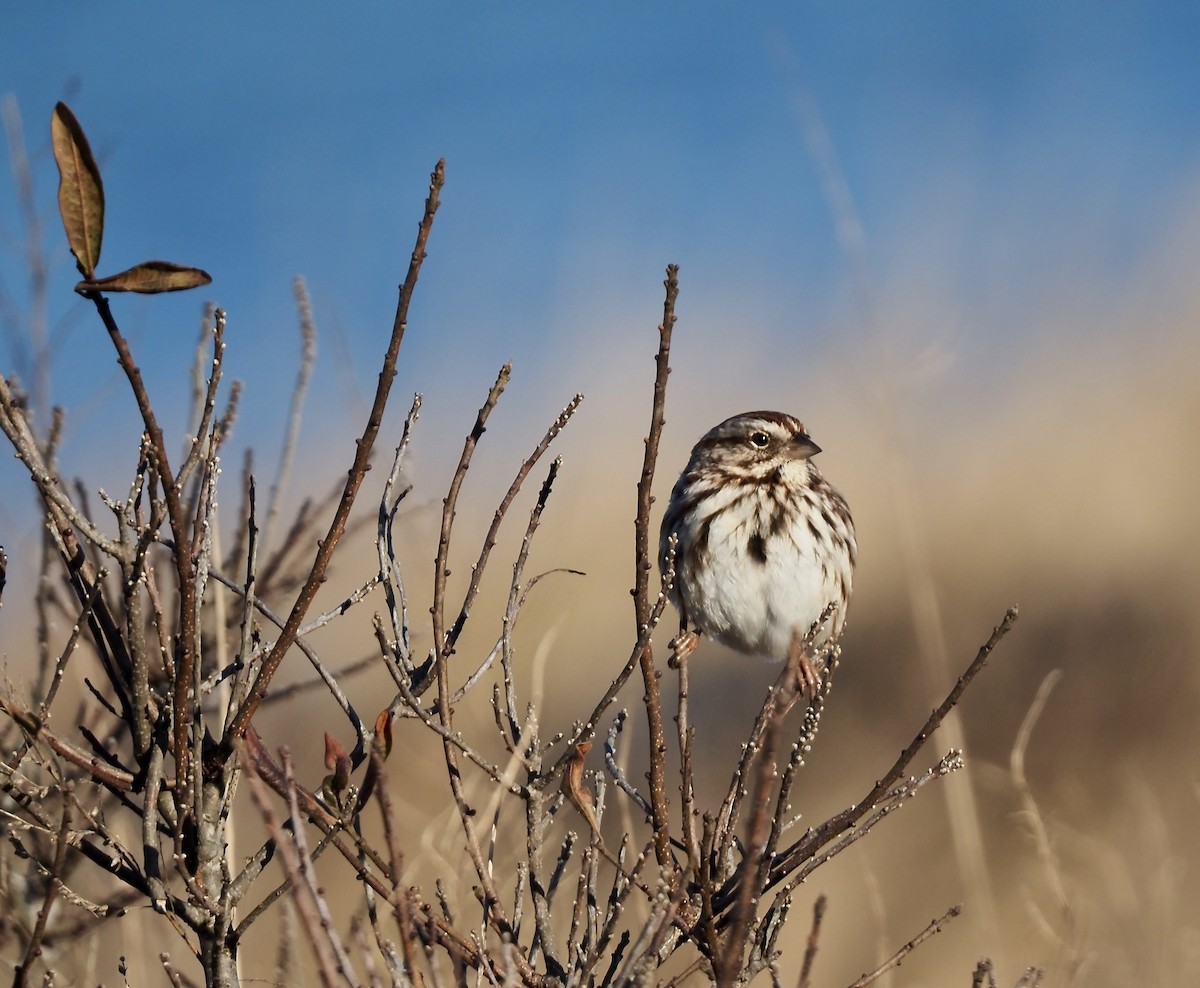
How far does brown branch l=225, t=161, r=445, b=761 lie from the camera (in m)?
1.97

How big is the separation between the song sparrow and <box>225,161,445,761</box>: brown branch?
6.33 ft

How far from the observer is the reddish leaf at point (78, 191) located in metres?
1.59

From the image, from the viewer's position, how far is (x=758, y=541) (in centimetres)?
396

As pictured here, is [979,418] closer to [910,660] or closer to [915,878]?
[910,660]

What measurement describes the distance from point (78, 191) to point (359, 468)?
58 cm

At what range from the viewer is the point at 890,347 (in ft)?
15.3

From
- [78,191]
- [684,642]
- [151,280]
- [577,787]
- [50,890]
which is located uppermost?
[684,642]

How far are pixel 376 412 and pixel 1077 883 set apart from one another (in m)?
6.31

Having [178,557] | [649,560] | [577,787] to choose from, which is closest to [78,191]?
[178,557]

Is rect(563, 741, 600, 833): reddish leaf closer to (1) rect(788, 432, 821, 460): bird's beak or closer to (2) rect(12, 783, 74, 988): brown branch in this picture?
(2) rect(12, 783, 74, 988): brown branch

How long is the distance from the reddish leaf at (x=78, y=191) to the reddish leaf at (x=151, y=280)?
0.12ft

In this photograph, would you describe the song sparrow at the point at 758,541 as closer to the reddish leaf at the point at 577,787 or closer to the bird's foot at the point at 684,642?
the bird's foot at the point at 684,642

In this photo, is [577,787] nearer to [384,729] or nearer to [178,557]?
[384,729]

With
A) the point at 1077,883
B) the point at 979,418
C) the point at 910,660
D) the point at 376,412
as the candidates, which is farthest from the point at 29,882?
the point at 979,418
